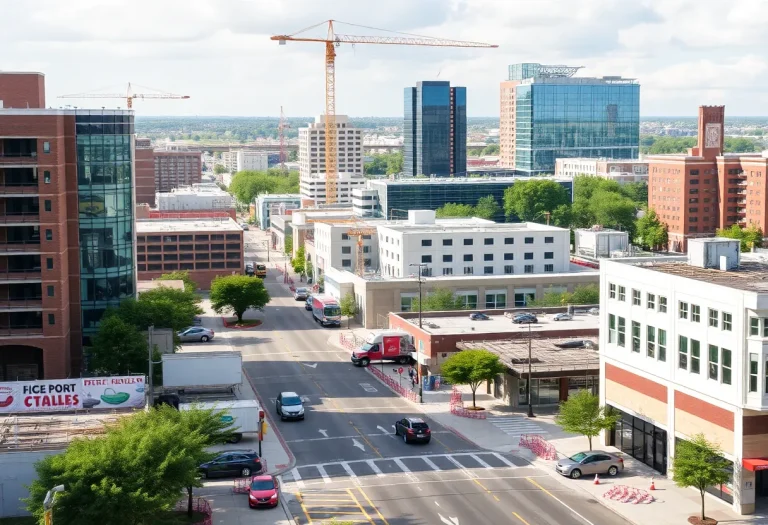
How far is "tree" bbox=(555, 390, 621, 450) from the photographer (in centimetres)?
6850

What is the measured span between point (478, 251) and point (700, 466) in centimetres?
7825

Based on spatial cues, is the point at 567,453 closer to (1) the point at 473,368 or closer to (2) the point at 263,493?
(1) the point at 473,368

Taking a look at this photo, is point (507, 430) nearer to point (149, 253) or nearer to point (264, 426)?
point (264, 426)

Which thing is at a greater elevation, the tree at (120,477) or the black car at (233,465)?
the tree at (120,477)

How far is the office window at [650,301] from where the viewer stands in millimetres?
65312

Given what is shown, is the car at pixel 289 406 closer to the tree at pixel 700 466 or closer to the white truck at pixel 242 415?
the white truck at pixel 242 415

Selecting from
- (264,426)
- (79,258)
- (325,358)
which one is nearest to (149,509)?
(264,426)

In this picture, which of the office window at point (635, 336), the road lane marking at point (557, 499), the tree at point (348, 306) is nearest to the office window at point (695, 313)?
the office window at point (635, 336)

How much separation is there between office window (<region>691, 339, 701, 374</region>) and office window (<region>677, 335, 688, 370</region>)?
0.56m

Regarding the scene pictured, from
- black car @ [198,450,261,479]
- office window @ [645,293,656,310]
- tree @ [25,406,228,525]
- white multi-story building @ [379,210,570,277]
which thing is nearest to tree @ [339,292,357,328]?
white multi-story building @ [379,210,570,277]

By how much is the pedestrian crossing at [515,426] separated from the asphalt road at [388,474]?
3.53 m

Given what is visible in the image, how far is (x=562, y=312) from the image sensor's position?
110125 mm

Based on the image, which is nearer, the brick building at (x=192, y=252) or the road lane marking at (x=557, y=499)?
the road lane marking at (x=557, y=499)

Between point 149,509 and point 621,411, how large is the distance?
32820mm
